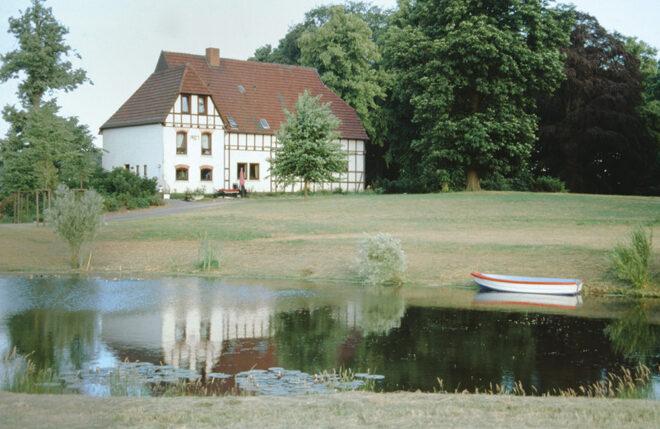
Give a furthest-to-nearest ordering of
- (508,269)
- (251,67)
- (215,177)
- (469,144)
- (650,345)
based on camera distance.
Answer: (251,67)
(215,177)
(469,144)
(508,269)
(650,345)

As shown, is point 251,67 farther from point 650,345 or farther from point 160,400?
point 160,400

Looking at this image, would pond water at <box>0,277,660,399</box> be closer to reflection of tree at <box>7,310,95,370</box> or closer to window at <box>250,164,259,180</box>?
reflection of tree at <box>7,310,95,370</box>

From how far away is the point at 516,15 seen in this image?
53281 mm

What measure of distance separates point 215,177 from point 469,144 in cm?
2063

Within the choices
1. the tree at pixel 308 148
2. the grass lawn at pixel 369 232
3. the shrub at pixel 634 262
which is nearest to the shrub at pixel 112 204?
the grass lawn at pixel 369 232

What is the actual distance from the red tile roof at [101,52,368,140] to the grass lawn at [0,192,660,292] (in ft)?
58.7

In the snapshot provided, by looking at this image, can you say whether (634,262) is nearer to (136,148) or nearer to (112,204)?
(112,204)

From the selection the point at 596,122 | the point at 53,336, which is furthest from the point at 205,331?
the point at 596,122

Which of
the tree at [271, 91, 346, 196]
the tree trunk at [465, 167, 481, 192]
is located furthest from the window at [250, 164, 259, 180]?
the tree trunk at [465, 167, 481, 192]

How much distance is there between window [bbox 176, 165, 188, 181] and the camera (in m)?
61.3

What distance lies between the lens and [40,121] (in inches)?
2028

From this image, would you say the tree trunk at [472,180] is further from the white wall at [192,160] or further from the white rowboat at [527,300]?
the white rowboat at [527,300]

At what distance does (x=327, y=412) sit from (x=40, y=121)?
45.7 metres

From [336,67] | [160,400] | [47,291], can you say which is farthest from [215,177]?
[160,400]
